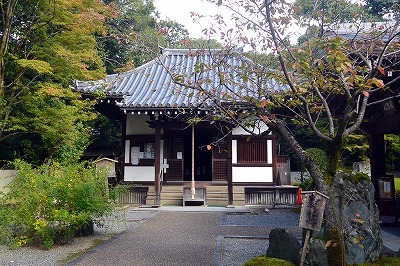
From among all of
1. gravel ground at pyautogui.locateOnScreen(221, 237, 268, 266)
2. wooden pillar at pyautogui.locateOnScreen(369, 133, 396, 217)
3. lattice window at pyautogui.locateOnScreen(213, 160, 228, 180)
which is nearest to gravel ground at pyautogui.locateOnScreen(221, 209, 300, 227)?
gravel ground at pyautogui.locateOnScreen(221, 237, 268, 266)

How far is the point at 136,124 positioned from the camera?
1452cm

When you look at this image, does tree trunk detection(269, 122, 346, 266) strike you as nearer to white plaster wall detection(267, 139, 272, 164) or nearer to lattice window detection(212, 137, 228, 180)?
white plaster wall detection(267, 139, 272, 164)

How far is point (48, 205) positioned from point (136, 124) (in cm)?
794

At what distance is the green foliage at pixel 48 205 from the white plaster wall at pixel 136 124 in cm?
703

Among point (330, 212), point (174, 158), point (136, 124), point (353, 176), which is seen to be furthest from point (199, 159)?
point (330, 212)

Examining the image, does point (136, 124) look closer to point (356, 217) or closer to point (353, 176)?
point (353, 176)

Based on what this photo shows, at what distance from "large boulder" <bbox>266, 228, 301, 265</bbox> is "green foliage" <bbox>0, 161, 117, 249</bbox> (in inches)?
156

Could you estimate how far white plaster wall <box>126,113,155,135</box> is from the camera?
14.5 metres

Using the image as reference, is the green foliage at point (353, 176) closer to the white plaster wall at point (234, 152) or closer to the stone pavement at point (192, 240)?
the stone pavement at point (192, 240)

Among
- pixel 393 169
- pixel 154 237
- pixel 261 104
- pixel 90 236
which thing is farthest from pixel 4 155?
pixel 393 169

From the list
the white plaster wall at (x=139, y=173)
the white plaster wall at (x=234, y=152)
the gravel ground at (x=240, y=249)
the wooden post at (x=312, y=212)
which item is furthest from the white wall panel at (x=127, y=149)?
the wooden post at (x=312, y=212)

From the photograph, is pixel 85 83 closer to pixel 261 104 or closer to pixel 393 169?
pixel 261 104

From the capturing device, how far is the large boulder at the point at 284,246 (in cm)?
451

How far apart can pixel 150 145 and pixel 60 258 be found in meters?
8.54
